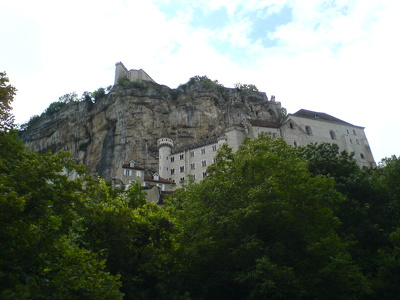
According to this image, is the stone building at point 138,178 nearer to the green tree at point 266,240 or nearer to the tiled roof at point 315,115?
the tiled roof at point 315,115

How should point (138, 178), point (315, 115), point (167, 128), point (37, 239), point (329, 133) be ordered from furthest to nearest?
point (167, 128) → point (315, 115) → point (329, 133) → point (138, 178) → point (37, 239)

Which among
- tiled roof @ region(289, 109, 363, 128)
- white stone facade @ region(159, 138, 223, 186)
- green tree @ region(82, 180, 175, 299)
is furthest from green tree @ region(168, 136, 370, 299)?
tiled roof @ region(289, 109, 363, 128)

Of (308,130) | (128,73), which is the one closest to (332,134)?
(308,130)

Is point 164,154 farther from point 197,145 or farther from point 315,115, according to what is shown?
point 315,115

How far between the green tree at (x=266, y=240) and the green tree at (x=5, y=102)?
1039 centimetres

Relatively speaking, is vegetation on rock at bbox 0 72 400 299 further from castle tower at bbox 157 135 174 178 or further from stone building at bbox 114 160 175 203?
castle tower at bbox 157 135 174 178

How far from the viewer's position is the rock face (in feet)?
250

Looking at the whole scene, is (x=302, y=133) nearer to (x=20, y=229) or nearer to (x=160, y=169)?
(x=160, y=169)

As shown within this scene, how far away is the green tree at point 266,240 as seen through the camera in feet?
53.8

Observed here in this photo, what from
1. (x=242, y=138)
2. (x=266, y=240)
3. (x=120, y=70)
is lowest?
(x=266, y=240)

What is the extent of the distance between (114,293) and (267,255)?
8.45 m

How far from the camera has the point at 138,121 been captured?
79500mm

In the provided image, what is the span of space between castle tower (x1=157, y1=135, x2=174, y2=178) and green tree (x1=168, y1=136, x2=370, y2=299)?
170 ft

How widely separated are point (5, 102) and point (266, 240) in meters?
14.3
